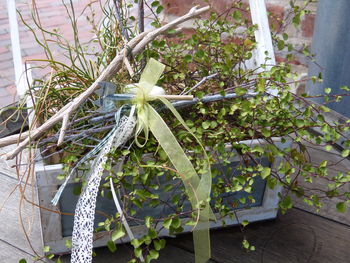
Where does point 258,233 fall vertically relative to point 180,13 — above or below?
below

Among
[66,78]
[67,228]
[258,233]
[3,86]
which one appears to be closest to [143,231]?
[67,228]

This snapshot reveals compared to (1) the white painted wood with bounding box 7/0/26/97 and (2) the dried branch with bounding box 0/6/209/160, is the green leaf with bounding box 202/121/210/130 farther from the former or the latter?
(1) the white painted wood with bounding box 7/0/26/97

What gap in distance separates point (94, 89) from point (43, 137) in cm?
15

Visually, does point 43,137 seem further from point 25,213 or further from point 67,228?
point 25,213

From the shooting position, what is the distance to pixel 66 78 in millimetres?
1068

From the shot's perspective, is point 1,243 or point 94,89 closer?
point 94,89

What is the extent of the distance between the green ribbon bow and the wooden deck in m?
0.13

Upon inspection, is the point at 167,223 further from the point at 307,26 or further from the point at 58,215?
the point at 307,26

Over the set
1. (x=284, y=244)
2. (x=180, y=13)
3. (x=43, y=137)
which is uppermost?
(x=180, y=13)

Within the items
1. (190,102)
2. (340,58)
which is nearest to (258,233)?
(190,102)

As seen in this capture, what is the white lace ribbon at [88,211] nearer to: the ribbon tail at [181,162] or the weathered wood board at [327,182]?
the ribbon tail at [181,162]

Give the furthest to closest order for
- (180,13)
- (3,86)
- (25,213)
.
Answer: (3,86) < (180,13) < (25,213)

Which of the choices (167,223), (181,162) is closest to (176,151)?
(181,162)

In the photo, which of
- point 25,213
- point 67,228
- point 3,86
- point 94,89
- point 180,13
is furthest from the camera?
point 3,86
